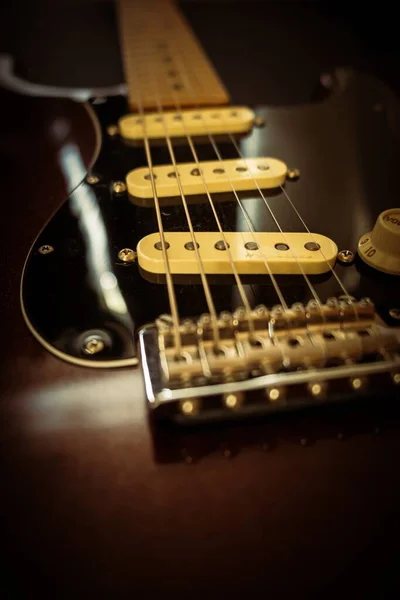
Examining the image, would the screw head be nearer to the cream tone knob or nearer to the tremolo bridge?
the tremolo bridge

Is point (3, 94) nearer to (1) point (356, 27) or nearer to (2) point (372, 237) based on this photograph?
(2) point (372, 237)

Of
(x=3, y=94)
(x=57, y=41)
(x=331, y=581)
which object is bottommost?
(x=331, y=581)

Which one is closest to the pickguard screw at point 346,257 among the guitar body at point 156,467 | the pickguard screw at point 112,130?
the guitar body at point 156,467

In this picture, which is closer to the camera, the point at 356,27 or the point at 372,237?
the point at 372,237

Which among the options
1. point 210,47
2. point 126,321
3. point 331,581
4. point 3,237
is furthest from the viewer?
point 210,47

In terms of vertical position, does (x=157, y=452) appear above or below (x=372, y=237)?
below

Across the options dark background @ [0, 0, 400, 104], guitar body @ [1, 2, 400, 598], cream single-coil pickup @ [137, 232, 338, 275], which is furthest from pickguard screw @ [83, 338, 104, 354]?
dark background @ [0, 0, 400, 104]

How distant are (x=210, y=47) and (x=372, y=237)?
1.24 metres

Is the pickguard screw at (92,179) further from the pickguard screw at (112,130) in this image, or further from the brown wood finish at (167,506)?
the brown wood finish at (167,506)

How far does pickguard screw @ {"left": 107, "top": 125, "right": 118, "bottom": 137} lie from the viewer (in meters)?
0.87

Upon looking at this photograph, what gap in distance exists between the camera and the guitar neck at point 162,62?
0.98 meters

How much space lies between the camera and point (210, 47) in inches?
61.7

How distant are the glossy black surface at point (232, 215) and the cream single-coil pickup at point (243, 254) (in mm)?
16

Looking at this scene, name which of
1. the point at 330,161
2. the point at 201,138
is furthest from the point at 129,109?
the point at 330,161
